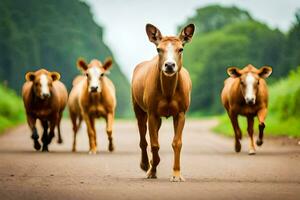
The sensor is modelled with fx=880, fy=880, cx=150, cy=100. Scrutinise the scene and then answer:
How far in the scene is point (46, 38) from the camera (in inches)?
2958

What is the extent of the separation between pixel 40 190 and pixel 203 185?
8.06 feet

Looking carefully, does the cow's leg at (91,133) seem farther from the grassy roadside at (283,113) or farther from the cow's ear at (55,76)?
the grassy roadside at (283,113)

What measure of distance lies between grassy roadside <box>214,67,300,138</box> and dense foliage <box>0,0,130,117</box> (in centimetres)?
2824

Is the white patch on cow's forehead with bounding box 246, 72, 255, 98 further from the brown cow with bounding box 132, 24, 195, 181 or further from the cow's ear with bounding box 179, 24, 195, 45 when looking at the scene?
the cow's ear with bounding box 179, 24, 195, 45

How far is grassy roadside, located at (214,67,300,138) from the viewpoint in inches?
1108

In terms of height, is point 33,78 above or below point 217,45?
below

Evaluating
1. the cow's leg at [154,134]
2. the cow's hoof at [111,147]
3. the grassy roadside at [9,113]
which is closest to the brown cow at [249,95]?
the cow's hoof at [111,147]

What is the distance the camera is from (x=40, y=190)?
12.1 meters

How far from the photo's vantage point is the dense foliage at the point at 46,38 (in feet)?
215

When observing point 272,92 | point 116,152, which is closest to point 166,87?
point 116,152

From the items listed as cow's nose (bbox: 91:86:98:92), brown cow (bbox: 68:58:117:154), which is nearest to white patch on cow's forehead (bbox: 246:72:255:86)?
brown cow (bbox: 68:58:117:154)

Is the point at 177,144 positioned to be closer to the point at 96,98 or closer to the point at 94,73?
the point at 94,73

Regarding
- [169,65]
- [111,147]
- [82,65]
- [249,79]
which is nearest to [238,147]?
[249,79]

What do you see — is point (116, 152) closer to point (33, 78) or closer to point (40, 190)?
point (33, 78)
